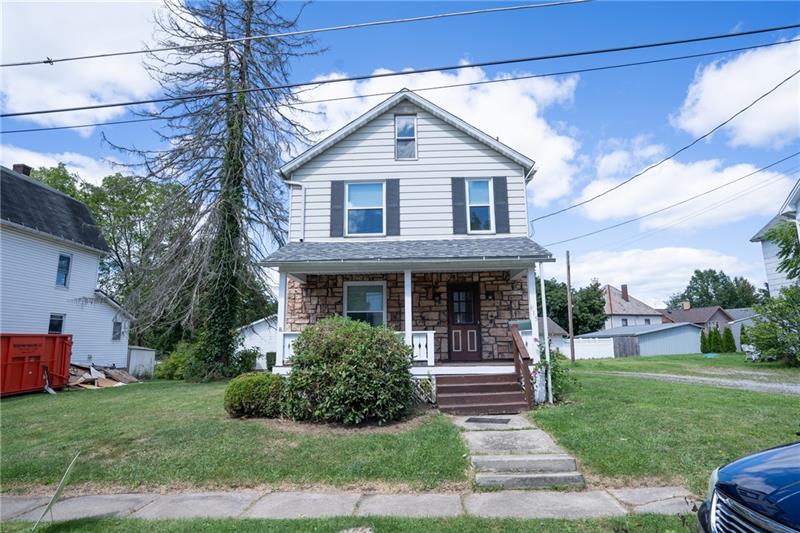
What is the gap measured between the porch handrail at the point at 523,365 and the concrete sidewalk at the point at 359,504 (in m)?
3.58

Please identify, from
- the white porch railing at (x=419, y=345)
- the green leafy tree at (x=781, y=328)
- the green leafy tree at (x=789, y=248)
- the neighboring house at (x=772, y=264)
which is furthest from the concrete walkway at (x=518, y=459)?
the green leafy tree at (x=789, y=248)

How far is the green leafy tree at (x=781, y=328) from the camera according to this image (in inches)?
595

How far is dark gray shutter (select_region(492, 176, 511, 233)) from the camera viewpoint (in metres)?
11.2

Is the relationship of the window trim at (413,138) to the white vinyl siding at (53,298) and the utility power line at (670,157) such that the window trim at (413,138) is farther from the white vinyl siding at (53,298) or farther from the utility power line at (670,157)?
the white vinyl siding at (53,298)

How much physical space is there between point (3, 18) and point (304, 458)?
865 cm

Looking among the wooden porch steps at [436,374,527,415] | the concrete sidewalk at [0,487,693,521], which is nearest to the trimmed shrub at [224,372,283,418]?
the concrete sidewalk at [0,487,693,521]

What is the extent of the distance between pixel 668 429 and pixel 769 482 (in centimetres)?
460

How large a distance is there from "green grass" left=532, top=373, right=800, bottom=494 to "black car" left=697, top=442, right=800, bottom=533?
230 cm

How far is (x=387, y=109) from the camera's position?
38.8 feet

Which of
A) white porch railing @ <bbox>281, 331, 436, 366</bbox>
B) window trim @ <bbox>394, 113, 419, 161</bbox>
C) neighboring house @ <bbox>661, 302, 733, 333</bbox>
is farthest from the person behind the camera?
neighboring house @ <bbox>661, 302, 733, 333</bbox>

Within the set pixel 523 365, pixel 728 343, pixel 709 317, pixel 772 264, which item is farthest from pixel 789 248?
pixel 709 317

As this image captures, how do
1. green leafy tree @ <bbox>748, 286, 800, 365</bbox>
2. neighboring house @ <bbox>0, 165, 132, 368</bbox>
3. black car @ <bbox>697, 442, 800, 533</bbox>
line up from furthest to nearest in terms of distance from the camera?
neighboring house @ <bbox>0, 165, 132, 368</bbox>, green leafy tree @ <bbox>748, 286, 800, 365</bbox>, black car @ <bbox>697, 442, 800, 533</bbox>

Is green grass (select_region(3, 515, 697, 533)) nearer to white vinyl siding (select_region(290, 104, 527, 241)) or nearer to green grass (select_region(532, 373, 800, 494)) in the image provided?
green grass (select_region(532, 373, 800, 494))

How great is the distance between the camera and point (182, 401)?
10.1 meters
